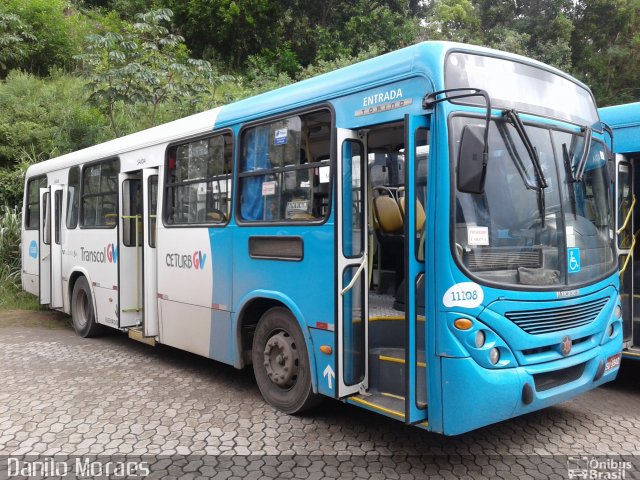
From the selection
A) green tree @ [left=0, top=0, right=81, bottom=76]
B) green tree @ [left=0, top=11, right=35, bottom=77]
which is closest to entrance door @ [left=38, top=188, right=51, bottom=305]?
green tree @ [left=0, top=11, right=35, bottom=77]

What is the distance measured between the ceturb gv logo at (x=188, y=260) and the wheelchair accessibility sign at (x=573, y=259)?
137 inches

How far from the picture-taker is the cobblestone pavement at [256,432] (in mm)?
4043

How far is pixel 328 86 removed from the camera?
456cm

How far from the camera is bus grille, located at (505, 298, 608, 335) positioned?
3.82 metres

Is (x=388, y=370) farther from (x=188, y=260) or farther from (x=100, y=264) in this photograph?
(x=100, y=264)

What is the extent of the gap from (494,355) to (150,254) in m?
4.40

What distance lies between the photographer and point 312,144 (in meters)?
4.68

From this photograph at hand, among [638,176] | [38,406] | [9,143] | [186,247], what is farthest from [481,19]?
[38,406]

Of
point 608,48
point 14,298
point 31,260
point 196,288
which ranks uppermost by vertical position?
point 608,48

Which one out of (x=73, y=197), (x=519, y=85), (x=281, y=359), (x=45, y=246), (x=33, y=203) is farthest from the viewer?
(x=33, y=203)

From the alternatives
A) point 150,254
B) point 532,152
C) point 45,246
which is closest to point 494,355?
point 532,152

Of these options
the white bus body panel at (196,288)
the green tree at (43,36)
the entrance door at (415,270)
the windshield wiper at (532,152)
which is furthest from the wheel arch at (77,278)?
the green tree at (43,36)

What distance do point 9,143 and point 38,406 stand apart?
12595 mm

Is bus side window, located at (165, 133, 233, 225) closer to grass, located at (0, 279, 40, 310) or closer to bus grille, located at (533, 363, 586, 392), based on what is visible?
bus grille, located at (533, 363, 586, 392)
